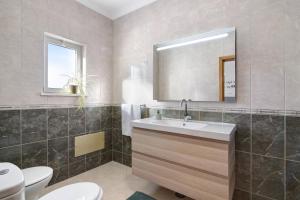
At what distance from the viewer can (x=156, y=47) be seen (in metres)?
2.14

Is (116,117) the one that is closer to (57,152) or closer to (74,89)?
(74,89)

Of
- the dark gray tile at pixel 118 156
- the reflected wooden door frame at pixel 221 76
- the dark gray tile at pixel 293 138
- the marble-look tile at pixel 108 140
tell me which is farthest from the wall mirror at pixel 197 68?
the dark gray tile at pixel 118 156

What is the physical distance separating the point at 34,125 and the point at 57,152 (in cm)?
44

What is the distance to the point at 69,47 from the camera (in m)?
2.15

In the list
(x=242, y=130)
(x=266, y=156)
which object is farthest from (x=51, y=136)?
(x=266, y=156)

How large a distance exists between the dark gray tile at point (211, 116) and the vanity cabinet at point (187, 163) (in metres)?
0.33

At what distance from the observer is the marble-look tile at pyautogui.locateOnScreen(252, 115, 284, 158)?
137 cm

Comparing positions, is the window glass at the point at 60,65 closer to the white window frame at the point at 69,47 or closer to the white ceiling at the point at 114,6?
the white window frame at the point at 69,47

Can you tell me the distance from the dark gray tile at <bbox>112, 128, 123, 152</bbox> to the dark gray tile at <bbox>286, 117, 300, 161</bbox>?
6.58ft

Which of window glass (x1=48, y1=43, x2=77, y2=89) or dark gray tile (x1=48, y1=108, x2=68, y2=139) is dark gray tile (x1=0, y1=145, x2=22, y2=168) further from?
window glass (x1=48, y1=43, x2=77, y2=89)

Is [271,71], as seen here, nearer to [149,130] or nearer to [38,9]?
[149,130]

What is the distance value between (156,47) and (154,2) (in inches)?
23.6

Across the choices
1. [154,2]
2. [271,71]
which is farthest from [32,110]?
[271,71]

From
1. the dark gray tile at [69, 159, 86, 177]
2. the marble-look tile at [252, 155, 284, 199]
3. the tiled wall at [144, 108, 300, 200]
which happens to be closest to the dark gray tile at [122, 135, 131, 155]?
the dark gray tile at [69, 159, 86, 177]
